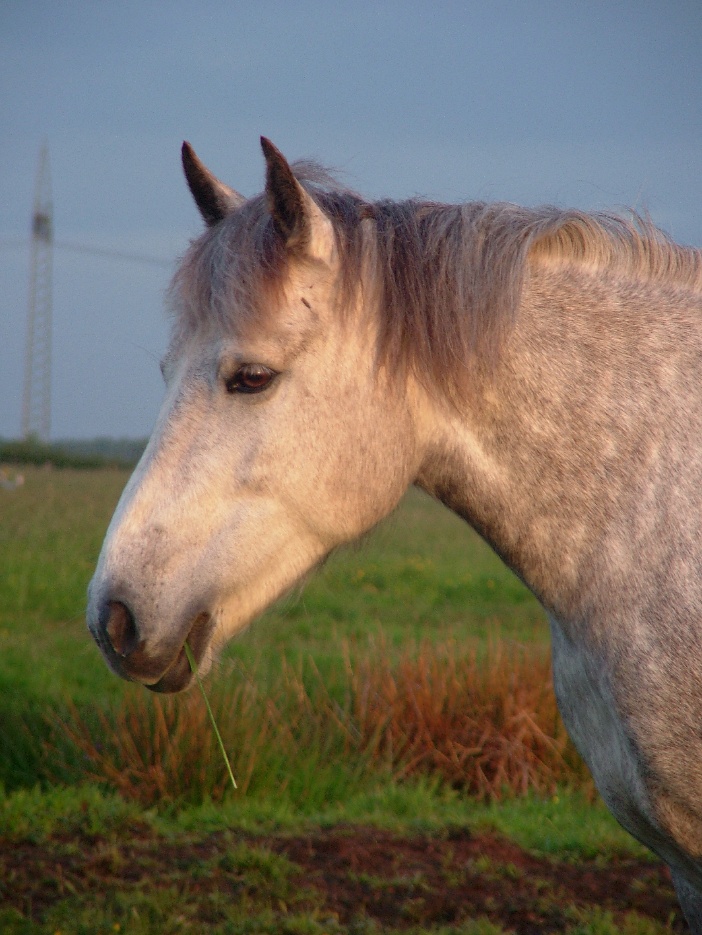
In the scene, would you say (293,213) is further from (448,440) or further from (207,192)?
(448,440)

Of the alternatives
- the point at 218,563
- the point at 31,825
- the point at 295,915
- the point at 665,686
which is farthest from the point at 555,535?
the point at 31,825

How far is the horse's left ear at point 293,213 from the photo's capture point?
6.87 ft

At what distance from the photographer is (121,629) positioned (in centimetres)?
211

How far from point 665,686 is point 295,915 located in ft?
7.87

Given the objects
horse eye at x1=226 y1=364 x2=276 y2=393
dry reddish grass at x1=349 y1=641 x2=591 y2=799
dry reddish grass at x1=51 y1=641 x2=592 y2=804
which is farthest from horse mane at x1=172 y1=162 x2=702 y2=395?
dry reddish grass at x1=349 y1=641 x2=591 y2=799

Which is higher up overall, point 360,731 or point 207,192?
point 207,192

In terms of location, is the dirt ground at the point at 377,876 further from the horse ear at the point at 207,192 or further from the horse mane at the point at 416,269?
the horse ear at the point at 207,192

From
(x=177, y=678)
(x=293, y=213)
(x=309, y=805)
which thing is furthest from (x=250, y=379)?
(x=309, y=805)

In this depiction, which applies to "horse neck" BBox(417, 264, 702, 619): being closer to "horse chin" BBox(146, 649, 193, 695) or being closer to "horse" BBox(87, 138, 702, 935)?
"horse" BBox(87, 138, 702, 935)

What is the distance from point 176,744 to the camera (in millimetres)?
5074

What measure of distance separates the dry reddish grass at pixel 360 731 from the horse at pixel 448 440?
123 inches

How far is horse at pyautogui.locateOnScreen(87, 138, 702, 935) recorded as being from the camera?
83.4 inches

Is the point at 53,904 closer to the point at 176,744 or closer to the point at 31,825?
the point at 31,825

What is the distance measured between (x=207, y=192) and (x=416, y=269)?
2.26ft
